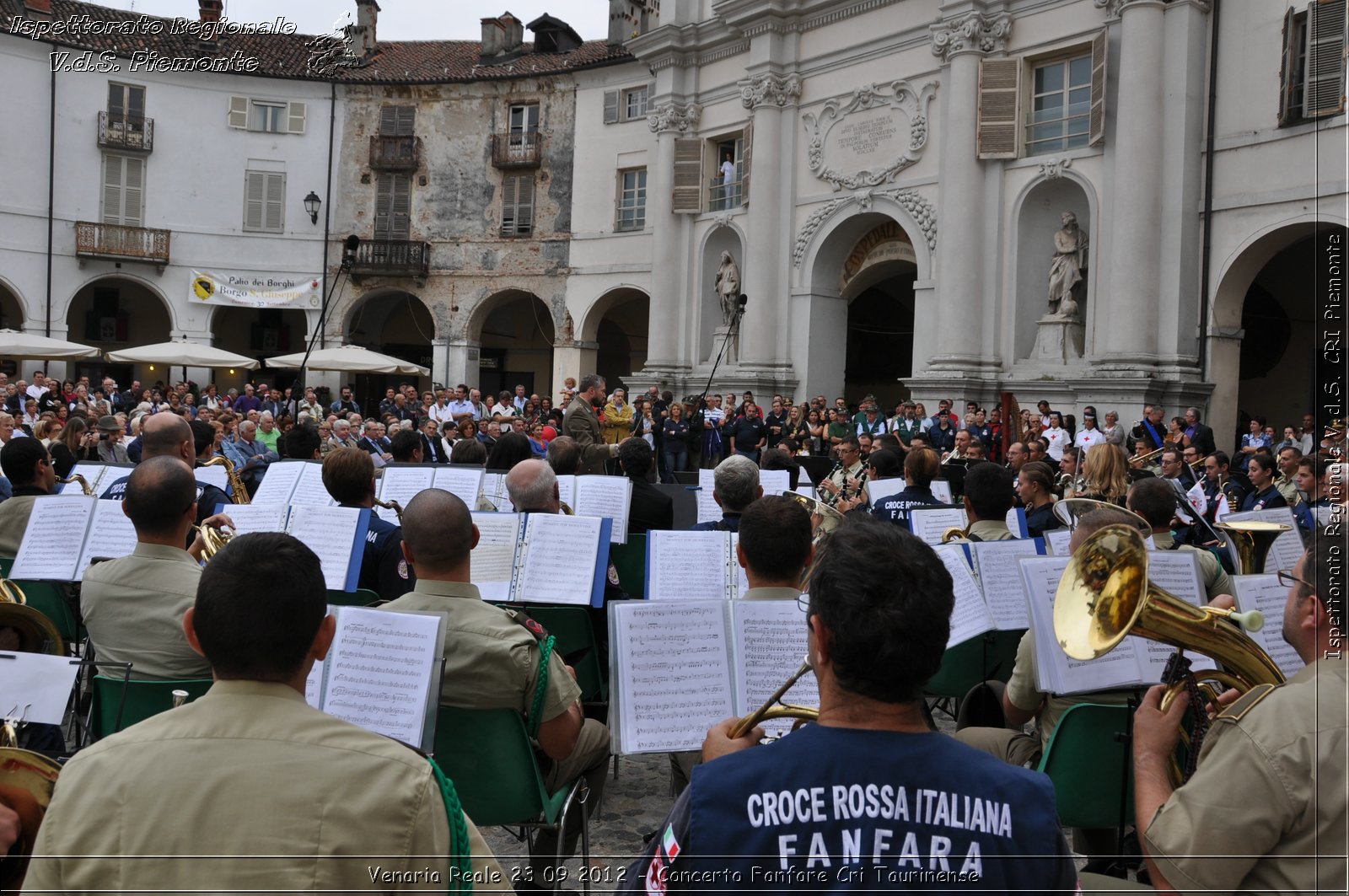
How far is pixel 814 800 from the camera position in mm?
1805

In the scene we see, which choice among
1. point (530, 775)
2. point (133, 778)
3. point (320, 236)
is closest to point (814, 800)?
point (133, 778)

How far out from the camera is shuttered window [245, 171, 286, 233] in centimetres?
3219

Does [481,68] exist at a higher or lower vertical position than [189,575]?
higher

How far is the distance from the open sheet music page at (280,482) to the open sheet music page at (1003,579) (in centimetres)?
483

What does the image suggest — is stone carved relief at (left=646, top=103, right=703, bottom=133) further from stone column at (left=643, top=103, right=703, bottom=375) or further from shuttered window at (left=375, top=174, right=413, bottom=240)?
shuttered window at (left=375, top=174, right=413, bottom=240)

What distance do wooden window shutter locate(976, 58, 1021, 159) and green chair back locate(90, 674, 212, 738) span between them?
18.2m

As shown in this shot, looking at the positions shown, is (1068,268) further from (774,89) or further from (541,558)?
(541,558)

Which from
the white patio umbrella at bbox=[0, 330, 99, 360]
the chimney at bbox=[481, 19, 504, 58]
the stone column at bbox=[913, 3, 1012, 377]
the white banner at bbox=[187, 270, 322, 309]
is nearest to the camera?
the stone column at bbox=[913, 3, 1012, 377]

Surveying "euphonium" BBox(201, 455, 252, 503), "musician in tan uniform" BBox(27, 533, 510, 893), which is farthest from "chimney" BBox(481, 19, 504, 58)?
"musician in tan uniform" BBox(27, 533, 510, 893)

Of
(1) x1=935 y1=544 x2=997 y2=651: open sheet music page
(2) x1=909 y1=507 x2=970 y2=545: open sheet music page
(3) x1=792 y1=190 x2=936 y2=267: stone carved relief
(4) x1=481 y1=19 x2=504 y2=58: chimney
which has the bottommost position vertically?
(1) x1=935 y1=544 x2=997 y2=651: open sheet music page

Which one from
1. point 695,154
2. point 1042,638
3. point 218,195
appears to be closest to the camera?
point 1042,638

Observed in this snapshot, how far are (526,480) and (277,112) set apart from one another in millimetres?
30427

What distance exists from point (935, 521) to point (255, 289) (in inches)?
1164

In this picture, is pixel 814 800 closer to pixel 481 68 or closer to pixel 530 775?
pixel 530 775
